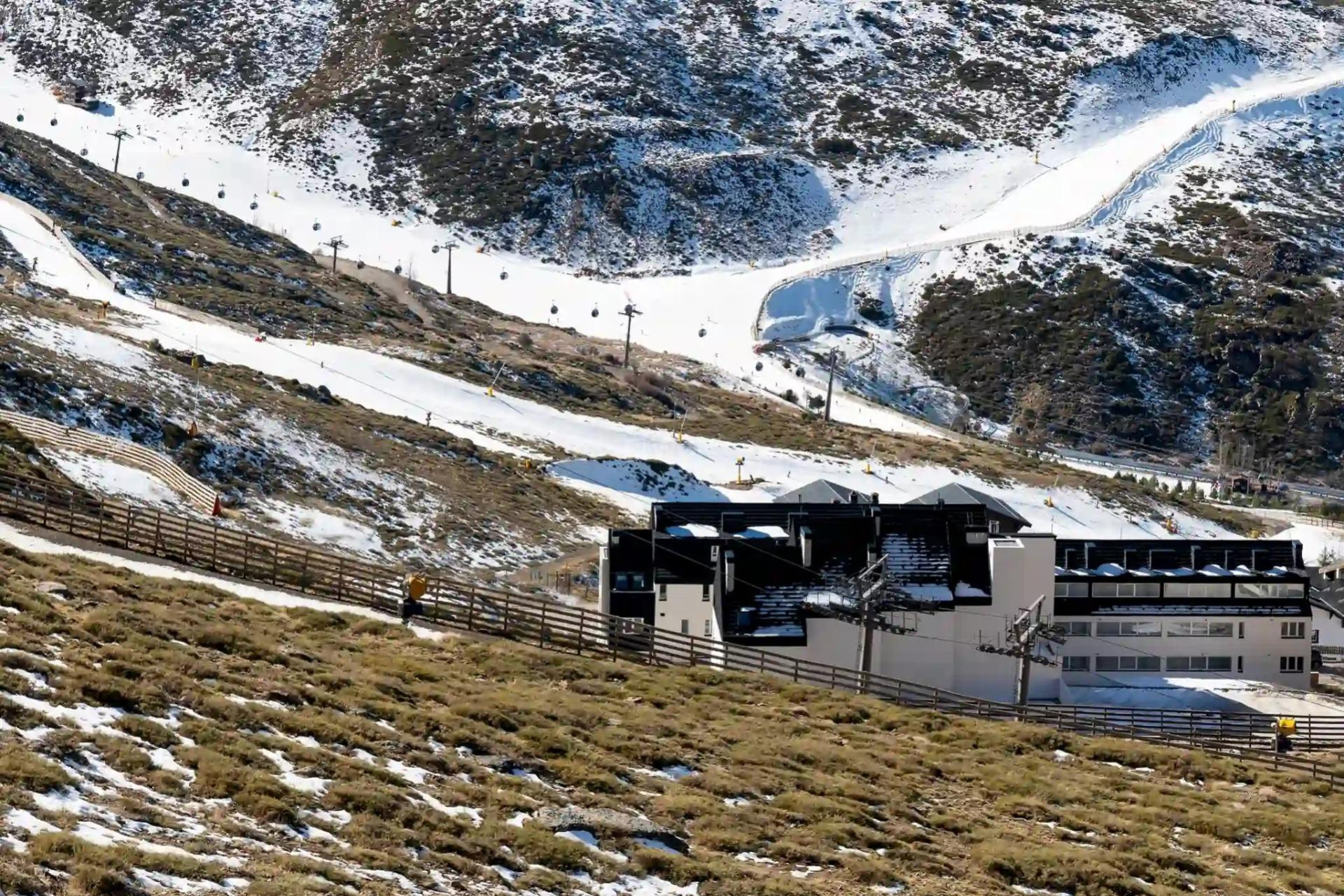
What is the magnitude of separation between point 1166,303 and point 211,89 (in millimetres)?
95865

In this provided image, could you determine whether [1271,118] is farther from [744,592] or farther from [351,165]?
[744,592]

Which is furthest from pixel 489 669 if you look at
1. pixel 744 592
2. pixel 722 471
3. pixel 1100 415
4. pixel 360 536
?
pixel 1100 415

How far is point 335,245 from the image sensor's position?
13775 cm

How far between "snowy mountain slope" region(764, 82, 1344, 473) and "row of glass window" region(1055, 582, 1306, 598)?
74.2 metres

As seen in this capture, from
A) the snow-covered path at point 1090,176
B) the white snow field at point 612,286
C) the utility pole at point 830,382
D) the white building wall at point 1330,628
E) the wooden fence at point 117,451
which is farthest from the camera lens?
the snow-covered path at point 1090,176

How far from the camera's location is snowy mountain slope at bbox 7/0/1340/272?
6565 inches

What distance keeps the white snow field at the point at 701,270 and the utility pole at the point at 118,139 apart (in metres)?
0.76

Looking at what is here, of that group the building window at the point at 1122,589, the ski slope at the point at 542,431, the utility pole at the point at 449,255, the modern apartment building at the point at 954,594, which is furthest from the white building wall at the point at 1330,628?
the utility pole at the point at 449,255

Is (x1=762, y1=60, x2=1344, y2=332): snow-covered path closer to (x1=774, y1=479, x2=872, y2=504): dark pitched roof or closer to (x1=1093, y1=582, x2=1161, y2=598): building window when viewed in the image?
(x1=774, y1=479, x2=872, y2=504): dark pitched roof

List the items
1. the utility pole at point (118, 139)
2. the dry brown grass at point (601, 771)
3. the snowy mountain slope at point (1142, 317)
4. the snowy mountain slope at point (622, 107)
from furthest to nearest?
the snowy mountain slope at point (622, 107) < the utility pole at point (118, 139) < the snowy mountain slope at point (1142, 317) < the dry brown grass at point (601, 771)

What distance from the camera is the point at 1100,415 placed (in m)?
137

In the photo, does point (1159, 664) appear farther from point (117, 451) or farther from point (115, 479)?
point (117, 451)

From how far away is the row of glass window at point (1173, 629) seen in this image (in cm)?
5841

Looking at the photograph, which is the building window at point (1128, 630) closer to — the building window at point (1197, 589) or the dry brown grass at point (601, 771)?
the building window at point (1197, 589)
